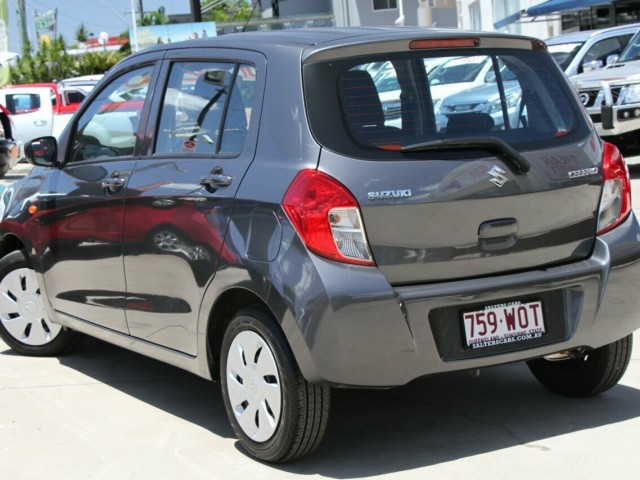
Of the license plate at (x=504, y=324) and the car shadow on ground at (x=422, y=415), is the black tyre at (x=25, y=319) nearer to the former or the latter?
the car shadow on ground at (x=422, y=415)

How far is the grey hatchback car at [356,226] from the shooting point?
13.6ft

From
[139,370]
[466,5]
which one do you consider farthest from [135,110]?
[466,5]

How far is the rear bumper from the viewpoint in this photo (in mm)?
4062

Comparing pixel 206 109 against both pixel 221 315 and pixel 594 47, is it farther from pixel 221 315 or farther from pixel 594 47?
pixel 594 47

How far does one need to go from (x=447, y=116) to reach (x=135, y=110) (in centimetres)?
174

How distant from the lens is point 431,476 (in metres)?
4.29

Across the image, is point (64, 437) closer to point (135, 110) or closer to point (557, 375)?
point (135, 110)

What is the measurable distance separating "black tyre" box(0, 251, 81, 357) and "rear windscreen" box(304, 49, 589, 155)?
2.80 meters

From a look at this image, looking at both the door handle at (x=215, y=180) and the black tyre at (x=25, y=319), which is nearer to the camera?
the door handle at (x=215, y=180)

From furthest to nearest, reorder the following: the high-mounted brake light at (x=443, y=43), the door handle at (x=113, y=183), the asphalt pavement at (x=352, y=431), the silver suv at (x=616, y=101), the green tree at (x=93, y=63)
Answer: the green tree at (x=93, y=63) < the silver suv at (x=616, y=101) < the door handle at (x=113, y=183) < the high-mounted brake light at (x=443, y=43) < the asphalt pavement at (x=352, y=431)

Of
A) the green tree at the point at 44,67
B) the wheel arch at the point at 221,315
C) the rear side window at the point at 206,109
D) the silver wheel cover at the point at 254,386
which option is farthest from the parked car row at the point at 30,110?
the green tree at the point at 44,67

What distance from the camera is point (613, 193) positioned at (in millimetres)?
4727

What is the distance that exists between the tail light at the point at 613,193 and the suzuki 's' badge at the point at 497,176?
1.76ft

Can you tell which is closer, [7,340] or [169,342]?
[169,342]
